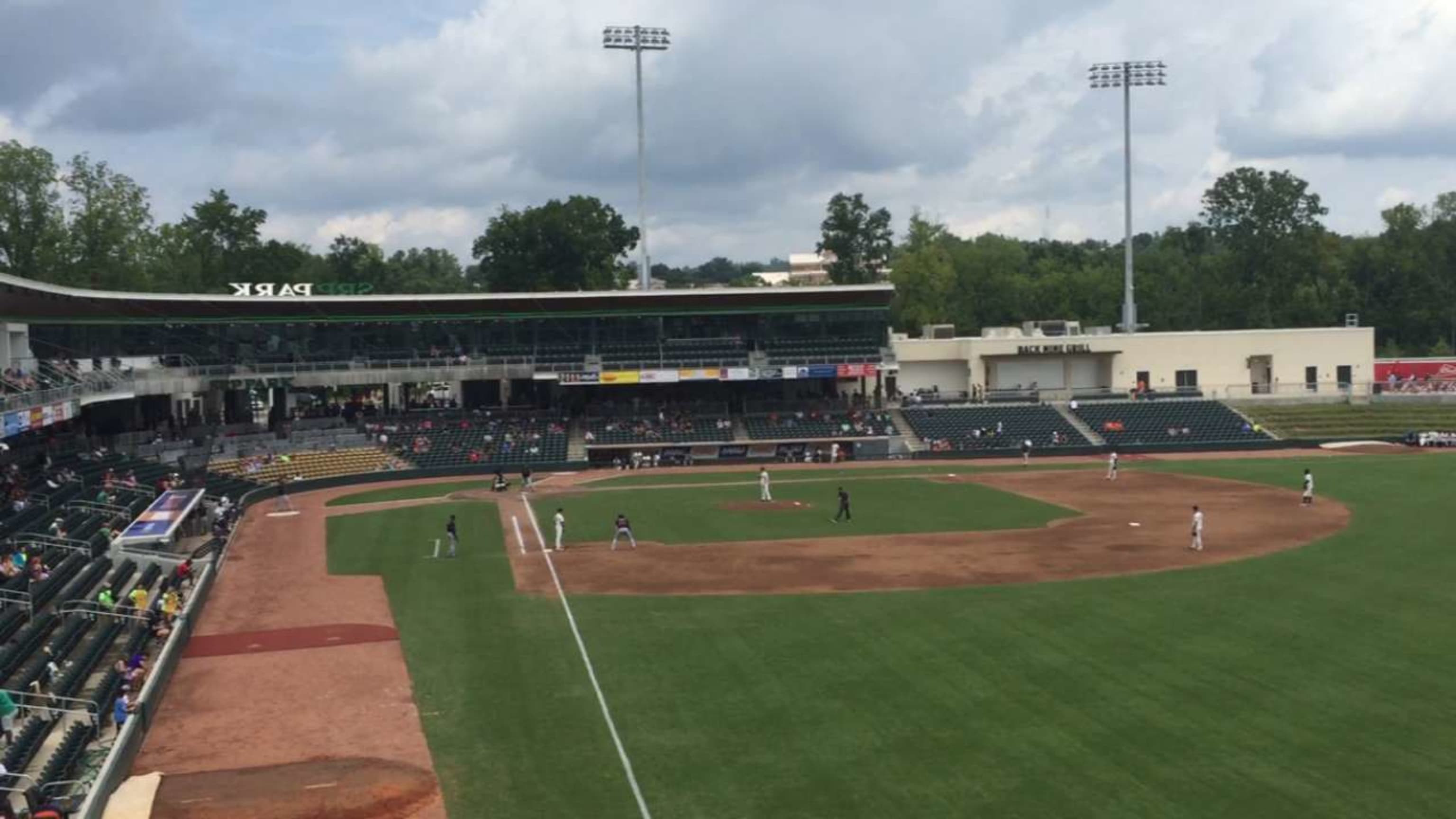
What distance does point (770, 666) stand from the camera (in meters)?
23.2

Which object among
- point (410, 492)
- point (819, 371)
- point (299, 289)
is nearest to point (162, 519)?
point (410, 492)

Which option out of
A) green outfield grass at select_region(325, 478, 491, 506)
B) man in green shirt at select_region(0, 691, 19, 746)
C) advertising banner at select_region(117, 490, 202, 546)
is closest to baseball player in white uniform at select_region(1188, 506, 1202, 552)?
man in green shirt at select_region(0, 691, 19, 746)

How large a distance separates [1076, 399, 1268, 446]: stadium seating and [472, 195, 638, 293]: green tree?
58.0 metres

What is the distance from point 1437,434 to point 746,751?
64.1 meters

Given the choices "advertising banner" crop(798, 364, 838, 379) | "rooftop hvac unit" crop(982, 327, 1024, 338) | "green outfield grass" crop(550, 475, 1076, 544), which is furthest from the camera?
"rooftop hvac unit" crop(982, 327, 1024, 338)

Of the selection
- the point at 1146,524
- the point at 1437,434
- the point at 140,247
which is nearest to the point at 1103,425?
the point at 1437,434

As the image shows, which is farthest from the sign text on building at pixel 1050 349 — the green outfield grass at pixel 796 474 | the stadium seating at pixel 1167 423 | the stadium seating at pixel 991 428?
the green outfield grass at pixel 796 474

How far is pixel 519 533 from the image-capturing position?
4253cm

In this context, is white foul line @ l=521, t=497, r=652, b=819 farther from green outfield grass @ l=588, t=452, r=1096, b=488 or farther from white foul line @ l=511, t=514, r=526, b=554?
green outfield grass @ l=588, t=452, r=1096, b=488

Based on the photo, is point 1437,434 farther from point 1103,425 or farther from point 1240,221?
point 1240,221

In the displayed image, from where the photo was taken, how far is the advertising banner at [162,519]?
34.2 metres

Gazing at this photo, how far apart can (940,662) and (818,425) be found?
1938 inches

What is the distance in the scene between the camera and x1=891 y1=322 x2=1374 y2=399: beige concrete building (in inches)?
3130

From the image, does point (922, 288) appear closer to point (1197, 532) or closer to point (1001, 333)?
point (1001, 333)
